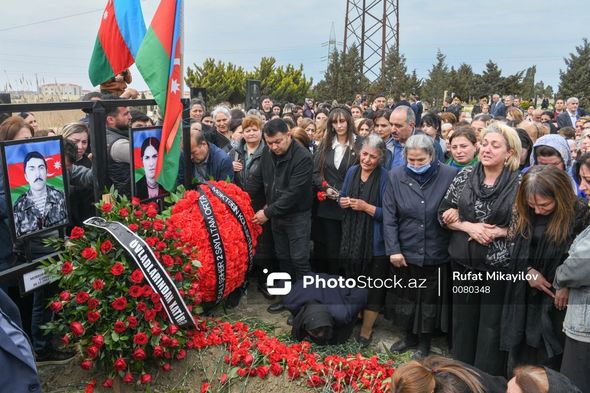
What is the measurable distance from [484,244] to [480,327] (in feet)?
2.07

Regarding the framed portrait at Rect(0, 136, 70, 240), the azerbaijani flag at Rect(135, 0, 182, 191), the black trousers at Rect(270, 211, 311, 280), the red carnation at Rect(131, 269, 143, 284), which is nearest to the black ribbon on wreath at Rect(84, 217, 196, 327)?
the red carnation at Rect(131, 269, 143, 284)

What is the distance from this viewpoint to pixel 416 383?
1.79 m

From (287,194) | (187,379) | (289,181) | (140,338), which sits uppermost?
(289,181)

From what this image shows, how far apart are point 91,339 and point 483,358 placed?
2.71 meters

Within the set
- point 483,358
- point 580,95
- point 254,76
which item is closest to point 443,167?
point 483,358

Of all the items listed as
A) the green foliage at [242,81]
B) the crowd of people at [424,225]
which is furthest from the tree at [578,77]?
the crowd of people at [424,225]

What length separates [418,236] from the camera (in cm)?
407

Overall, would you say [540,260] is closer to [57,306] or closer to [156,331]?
[156,331]

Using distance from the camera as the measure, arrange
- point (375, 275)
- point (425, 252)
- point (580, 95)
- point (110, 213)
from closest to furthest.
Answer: point (110, 213) → point (425, 252) → point (375, 275) → point (580, 95)

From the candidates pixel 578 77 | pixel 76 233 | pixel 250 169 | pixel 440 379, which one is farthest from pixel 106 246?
pixel 578 77

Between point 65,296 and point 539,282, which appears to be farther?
point 539,282

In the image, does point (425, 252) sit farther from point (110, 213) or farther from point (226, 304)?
point (110, 213)

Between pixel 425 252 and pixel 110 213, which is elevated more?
pixel 110 213

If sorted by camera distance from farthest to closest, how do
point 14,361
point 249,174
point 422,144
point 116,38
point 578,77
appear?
1. point 578,77
2. point 249,174
3. point 116,38
4. point 422,144
5. point 14,361
